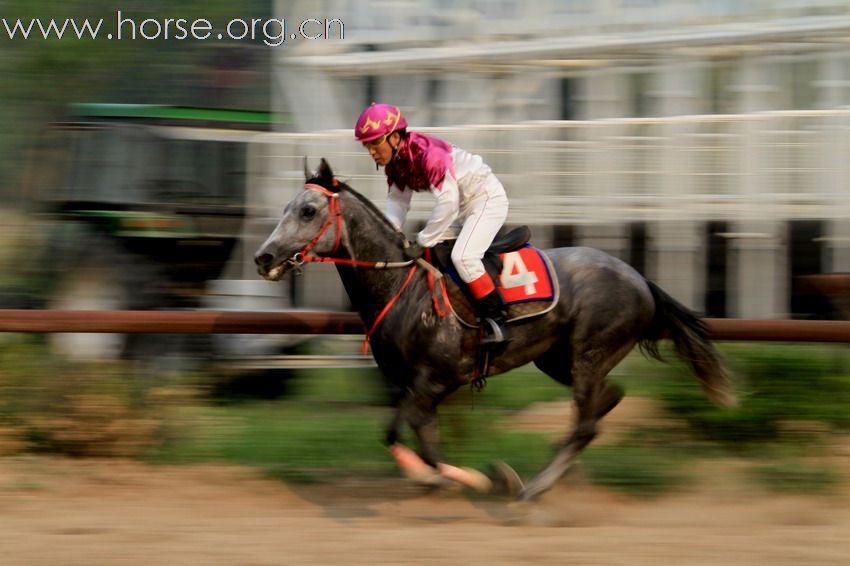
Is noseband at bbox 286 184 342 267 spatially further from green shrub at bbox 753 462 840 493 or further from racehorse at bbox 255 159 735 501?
green shrub at bbox 753 462 840 493

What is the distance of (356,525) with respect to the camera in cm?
639

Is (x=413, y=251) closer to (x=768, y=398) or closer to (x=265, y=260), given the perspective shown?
(x=265, y=260)

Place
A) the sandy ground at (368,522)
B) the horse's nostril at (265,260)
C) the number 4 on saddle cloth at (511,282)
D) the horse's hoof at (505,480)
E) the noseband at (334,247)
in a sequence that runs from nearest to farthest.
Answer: the sandy ground at (368,522) < the horse's nostril at (265,260) < the noseband at (334,247) < the number 4 on saddle cloth at (511,282) < the horse's hoof at (505,480)

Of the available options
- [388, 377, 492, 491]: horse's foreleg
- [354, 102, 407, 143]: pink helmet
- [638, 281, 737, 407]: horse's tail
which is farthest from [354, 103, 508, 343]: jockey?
[638, 281, 737, 407]: horse's tail

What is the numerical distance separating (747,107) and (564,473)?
4557 mm

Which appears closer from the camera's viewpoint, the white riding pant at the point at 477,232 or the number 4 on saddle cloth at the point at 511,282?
the white riding pant at the point at 477,232

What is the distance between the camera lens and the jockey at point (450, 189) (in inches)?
251

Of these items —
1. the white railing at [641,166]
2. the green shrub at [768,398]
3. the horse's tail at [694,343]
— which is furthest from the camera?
the white railing at [641,166]

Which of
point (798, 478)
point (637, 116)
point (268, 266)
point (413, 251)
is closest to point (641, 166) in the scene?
point (637, 116)

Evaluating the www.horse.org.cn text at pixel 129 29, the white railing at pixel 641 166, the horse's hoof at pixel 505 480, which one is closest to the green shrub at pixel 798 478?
the horse's hoof at pixel 505 480

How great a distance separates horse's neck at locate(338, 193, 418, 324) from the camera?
6543mm

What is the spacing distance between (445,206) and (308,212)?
72cm

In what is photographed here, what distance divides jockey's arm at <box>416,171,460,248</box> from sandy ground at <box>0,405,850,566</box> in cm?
155

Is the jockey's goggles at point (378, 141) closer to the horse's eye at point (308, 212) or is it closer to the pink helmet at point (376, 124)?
the pink helmet at point (376, 124)
